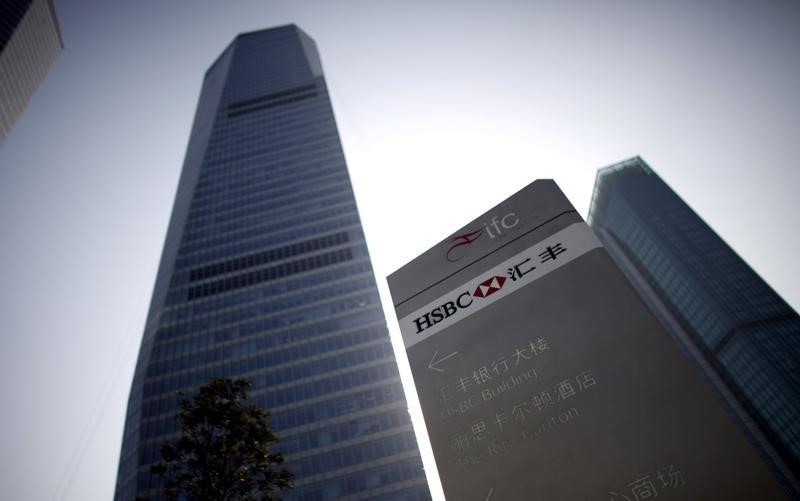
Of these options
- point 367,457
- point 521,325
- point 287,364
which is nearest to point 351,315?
point 287,364

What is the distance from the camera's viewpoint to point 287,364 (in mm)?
51750

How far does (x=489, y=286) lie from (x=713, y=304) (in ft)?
357

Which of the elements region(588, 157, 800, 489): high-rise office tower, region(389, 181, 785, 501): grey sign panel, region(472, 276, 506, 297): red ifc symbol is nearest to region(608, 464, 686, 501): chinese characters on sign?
region(389, 181, 785, 501): grey sign panel

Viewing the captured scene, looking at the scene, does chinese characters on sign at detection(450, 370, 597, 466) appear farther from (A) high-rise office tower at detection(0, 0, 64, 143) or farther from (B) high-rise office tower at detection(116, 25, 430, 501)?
(A) high-rise office tower at detection(0, 0, 64, 143)

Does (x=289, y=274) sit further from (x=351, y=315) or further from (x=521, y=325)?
(x=521, y=325)

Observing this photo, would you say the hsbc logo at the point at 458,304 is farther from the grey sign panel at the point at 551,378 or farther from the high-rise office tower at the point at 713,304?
the high-rise office tower at the point at 713,304

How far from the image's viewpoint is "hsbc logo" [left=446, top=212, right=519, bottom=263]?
4.91m

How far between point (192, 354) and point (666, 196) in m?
118

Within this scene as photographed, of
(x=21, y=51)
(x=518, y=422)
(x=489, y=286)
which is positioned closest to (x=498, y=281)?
(x=489, y=286)

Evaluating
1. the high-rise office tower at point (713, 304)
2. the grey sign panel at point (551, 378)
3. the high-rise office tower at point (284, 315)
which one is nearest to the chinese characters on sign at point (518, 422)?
the grey sign panel at point (551, 378)

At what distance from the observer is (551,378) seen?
3.86 meters

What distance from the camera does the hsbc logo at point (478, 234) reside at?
491cm

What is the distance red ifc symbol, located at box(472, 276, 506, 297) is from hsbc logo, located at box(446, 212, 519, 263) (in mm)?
523

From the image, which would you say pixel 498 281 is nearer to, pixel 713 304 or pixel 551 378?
pixel 551 378
